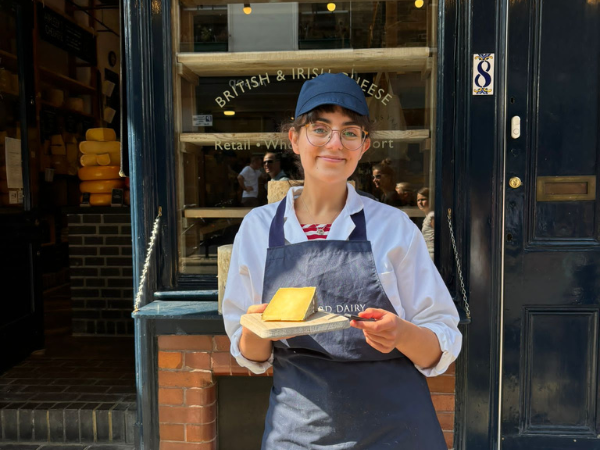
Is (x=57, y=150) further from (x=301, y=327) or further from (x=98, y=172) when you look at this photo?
(x=301, y=327)

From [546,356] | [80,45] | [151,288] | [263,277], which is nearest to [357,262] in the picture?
[263,277]

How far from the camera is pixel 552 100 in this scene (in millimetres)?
2508

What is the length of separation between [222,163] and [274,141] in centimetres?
32

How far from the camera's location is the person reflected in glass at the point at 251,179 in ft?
9.14

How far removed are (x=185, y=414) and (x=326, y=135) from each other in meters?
1.81

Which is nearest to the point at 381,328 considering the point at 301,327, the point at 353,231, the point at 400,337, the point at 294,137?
the point at 400,337

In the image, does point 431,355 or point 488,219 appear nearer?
point 431,355

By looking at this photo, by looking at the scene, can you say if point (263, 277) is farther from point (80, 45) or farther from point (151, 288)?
point (80, 45)

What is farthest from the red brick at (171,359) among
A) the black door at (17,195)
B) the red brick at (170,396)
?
the black door at (17,195)

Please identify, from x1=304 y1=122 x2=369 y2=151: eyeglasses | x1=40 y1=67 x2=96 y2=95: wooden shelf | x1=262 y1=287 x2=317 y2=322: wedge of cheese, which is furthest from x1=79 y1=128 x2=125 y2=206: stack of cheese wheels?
x1=262 y1=287 x2=317 y2=322: wedge of cheese

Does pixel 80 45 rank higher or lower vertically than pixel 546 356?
higher

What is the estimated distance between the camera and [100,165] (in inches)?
185

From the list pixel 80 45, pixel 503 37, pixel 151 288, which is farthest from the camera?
pixel 80 45

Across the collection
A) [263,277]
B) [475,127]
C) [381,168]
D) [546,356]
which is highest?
[475,127]
